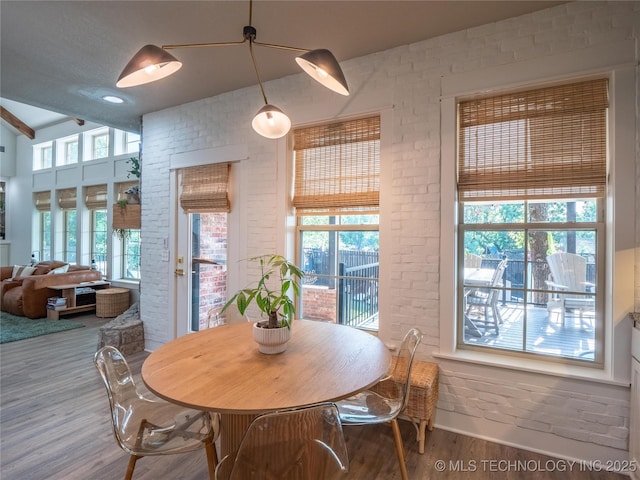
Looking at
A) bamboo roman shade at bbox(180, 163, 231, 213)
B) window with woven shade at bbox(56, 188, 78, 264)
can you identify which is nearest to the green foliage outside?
bamboo roman shade at bbox(180, 163, 231, 213)

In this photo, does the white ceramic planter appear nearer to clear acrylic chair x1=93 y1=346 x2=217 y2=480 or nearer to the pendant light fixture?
clear acrylic chair x1=93 y1=346 x2=217 y2=480

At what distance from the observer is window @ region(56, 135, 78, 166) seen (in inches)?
291

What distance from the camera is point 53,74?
2889mm

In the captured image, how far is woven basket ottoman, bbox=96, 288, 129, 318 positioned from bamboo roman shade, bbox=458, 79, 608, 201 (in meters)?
5.66

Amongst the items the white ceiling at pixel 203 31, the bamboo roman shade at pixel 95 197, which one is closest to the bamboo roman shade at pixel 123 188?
the bamboo roman shade at pixel 95 197

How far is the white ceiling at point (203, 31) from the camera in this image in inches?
79.2

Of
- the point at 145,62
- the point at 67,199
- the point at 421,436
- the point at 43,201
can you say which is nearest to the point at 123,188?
the point at 67,199

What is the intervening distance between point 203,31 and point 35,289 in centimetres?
545

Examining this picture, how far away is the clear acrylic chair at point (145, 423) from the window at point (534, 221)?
1.84 metres

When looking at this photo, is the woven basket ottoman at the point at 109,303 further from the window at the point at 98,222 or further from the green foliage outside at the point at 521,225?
the green foliage outside at the point at 521,225

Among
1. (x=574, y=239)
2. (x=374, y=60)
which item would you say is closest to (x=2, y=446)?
(x=374, y=60)

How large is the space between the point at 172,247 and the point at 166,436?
2.52 m

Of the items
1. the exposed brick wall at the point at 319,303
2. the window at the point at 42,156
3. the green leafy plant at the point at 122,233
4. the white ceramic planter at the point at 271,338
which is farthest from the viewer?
the window at the point at 42,156

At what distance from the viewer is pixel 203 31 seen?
2.24 m
